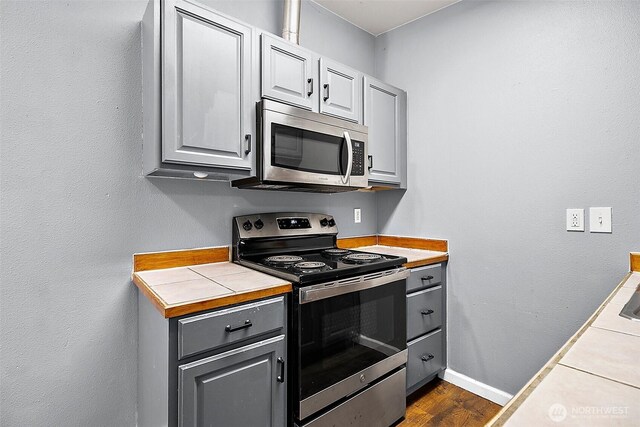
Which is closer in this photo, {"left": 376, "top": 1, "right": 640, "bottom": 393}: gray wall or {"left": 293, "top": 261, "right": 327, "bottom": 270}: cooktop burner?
{"left": 293, "top": 261, "right": 327, "bottom": 270}: cooktop burner

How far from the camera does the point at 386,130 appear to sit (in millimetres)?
2455

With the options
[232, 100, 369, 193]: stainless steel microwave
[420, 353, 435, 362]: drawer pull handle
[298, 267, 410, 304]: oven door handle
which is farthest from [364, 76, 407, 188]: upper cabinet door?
[420, 353, 435, 362]: drawer pull handle

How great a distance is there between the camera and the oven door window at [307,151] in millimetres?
1756

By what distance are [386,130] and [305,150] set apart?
33.4 inches

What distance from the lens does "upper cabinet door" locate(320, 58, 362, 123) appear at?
2.05 meters

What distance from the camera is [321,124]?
194 centimetres

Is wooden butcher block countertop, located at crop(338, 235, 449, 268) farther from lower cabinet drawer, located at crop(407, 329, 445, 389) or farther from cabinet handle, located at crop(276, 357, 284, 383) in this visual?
cabinet handle, located at crop(276, 357, 284, 383)

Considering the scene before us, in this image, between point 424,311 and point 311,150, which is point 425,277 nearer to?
point 424,311

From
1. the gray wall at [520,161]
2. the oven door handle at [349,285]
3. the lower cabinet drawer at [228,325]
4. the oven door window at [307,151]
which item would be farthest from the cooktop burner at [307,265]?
the gray wall at [520,161]

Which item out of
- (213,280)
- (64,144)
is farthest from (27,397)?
(64,144)

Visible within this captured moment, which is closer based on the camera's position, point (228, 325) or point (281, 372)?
point (228, 325)

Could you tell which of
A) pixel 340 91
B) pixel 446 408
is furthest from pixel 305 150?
pixel 446 408

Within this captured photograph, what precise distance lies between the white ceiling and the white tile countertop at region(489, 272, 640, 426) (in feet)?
7.67

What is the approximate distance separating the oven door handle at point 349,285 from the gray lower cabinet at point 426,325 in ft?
0.81
